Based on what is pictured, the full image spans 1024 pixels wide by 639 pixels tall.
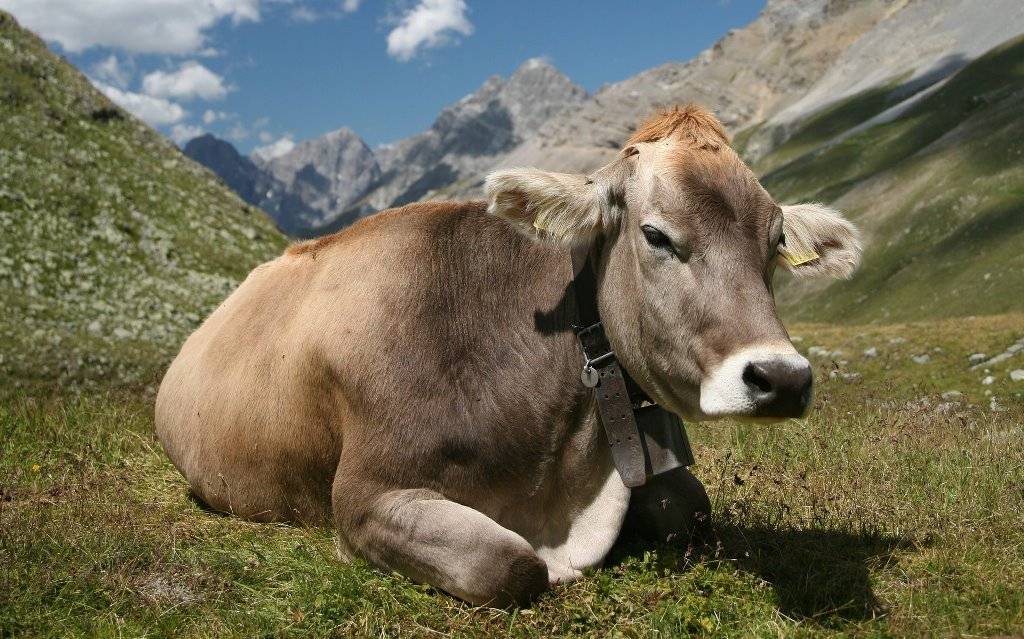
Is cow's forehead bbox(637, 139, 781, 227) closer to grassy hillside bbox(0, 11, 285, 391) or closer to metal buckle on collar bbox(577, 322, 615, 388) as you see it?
metal buckle on collar bbox(577, 322, 615, 388)

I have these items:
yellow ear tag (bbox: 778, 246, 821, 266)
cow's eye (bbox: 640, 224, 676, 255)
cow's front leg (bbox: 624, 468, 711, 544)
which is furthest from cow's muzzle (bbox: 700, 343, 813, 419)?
cow's front leg (bbox: 624, 468, 711, 544)

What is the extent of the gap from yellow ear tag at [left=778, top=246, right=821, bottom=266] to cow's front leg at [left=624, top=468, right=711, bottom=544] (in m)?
1.81

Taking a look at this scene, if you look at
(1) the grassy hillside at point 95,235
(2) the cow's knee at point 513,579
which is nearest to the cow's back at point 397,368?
(2) the cow's knee at point 513,579

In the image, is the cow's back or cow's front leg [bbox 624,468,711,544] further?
cow's front leg [bbox 624,468,711,544]

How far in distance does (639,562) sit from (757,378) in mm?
1940

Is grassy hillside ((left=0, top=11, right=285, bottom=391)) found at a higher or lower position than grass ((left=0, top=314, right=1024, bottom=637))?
higher

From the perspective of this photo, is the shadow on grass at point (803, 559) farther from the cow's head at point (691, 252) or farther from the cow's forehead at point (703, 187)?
the cow's forehead at point (703, 187)

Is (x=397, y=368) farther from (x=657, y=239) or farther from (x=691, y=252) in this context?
(x=691, y=252)

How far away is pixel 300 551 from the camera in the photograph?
640 centimetres

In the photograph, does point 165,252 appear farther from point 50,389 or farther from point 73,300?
point 50,389

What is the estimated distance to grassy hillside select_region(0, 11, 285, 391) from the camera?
17016mm

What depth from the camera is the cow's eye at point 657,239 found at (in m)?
5.37

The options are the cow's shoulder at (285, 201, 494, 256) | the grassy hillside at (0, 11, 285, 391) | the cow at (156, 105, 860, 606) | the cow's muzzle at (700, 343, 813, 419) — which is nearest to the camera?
the cow's muzzle at (700, 343, 813, 419)

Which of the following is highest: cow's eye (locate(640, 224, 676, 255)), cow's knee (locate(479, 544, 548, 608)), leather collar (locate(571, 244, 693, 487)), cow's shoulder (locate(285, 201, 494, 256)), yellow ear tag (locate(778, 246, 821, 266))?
cow's shoulder (locate(285, 201, 494, 256))
